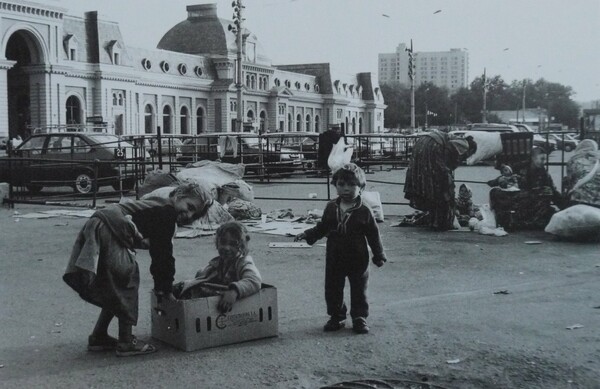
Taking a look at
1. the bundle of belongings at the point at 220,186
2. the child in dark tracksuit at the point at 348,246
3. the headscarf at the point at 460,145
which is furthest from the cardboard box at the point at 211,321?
the headscarf at the point at 460,145

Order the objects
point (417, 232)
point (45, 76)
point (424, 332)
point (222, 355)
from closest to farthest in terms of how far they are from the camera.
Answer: point (222, 355), point (424, 332), point (417, 232), point (45, 76)

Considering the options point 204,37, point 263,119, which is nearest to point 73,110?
point 204,37

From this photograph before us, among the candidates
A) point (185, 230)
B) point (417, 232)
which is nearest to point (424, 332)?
point (417, 232)

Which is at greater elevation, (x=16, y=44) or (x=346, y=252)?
(x=16, y=44)

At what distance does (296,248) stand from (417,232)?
257 centimetres

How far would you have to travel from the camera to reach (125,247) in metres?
5.08

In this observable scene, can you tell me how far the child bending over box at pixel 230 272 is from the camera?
5277mm

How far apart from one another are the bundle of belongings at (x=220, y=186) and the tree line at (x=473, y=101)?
8631cm

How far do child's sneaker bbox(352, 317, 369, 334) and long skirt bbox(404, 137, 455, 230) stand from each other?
264 inches

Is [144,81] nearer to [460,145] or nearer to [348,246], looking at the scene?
[460,145]

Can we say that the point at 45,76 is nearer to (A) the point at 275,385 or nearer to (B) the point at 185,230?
(B) the point at 185,230

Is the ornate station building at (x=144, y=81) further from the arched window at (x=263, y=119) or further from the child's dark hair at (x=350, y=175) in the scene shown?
the child's dark hair at (x=350, y=175)

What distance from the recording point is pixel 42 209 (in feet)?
53.9

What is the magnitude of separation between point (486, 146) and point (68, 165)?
11126 millimetres
